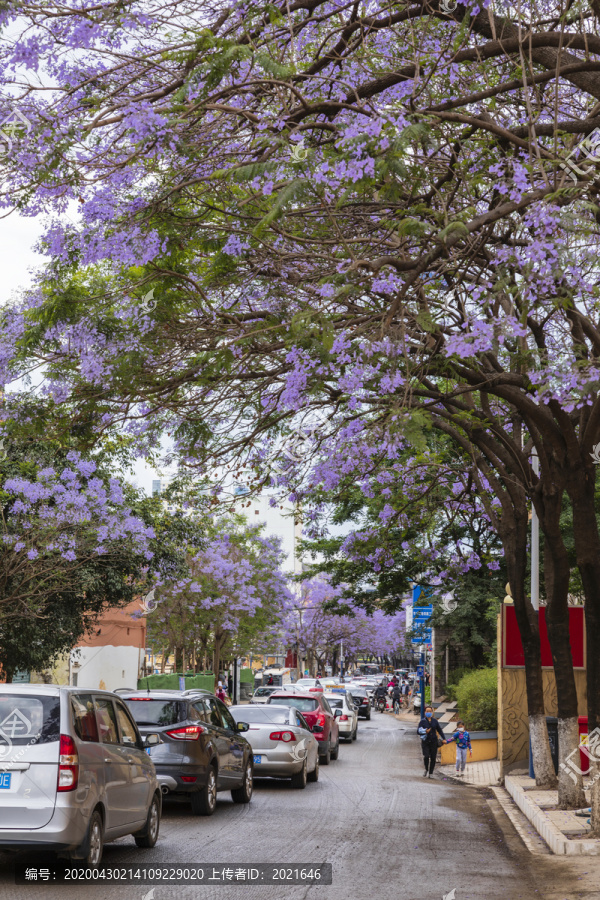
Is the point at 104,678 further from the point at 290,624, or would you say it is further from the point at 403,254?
the point at 290,624

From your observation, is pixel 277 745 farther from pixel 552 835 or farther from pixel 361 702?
pixel 361 702

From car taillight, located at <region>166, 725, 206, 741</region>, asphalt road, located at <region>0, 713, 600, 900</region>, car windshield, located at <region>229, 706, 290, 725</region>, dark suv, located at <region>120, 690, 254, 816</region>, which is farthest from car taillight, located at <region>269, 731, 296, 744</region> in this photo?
car taillight, located at <region>166, 725, 206, 741</region>

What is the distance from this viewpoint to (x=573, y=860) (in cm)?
1025

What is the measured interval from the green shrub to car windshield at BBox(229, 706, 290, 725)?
29.6 ft

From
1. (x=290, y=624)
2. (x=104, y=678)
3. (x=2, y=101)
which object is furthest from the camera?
(x=290, y=624)

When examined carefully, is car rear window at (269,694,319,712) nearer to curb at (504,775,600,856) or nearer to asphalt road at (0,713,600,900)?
asphalt road at (0,713,600,900)

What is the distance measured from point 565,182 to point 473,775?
1577 centimetres

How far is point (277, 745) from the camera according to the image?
17188 millimetres

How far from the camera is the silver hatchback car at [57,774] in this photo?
8016 millimetres

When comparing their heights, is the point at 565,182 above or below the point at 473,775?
above

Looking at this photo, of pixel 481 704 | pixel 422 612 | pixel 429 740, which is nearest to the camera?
pixel 429 740

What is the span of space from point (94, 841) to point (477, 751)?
1819 centimetres

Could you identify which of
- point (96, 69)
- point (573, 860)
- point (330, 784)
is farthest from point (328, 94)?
point (330, 784)

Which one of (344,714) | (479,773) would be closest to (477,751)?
(479,773)
